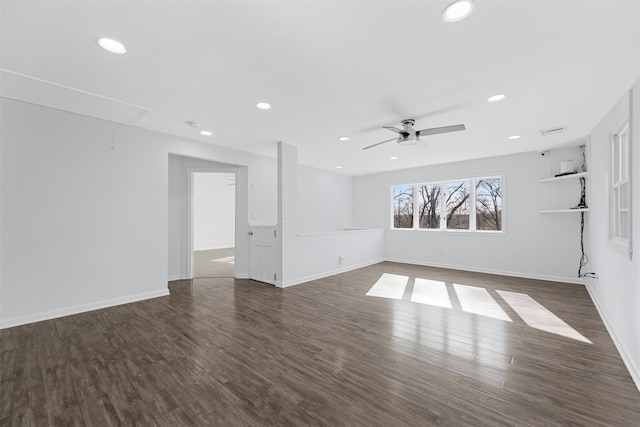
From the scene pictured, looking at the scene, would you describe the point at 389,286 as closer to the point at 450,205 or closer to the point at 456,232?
the point at 456,232

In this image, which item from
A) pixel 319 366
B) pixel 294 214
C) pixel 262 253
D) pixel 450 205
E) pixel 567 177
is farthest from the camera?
pixel 450 205

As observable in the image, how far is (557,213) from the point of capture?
5035 millimetres

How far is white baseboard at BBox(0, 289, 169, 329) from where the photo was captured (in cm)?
290

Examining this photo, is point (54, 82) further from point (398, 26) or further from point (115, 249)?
point (398, 26)

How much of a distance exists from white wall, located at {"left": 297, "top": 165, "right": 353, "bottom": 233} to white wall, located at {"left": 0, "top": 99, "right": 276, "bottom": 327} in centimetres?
301

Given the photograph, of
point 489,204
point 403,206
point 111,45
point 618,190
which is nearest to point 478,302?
point 618,190

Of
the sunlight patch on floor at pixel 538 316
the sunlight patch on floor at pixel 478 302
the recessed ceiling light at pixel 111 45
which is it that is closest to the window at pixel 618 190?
the sunlight patch on floor at pixel 538 316

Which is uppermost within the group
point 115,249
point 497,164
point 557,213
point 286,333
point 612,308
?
point 497,164

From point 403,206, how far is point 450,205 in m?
1.26

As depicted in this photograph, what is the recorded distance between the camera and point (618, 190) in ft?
9.34

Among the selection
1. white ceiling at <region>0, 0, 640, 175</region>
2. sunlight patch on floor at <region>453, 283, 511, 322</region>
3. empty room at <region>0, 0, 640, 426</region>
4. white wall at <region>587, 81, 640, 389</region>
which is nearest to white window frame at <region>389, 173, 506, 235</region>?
empty room at <region>0, 0, 640, 426</region>

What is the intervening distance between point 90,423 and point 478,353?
9.72 ft

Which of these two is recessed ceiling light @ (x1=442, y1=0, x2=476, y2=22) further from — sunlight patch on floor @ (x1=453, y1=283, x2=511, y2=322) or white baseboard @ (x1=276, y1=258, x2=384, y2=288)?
white baseboard @ (x1=276, y1=258, x2=384, y2=288)

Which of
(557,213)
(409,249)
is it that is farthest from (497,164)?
(409,249)
